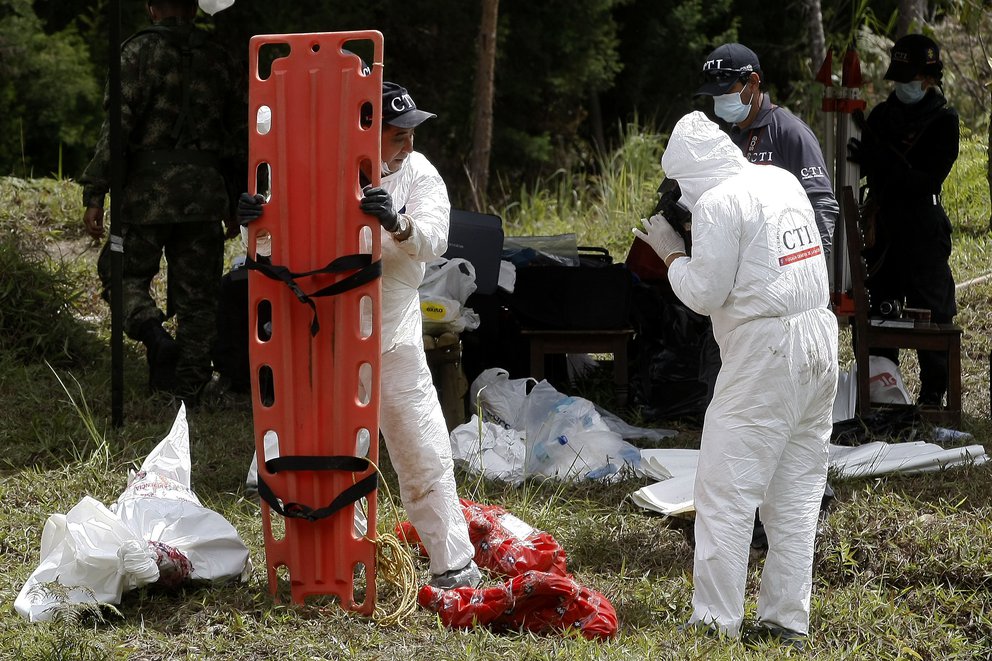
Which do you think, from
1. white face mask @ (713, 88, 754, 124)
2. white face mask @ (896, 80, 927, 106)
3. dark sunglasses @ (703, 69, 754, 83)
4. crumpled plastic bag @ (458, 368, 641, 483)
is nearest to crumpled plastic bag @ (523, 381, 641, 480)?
crumpled plastic bag @ (458, 368, 641, 483)

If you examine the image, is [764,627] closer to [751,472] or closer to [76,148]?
[751,472]

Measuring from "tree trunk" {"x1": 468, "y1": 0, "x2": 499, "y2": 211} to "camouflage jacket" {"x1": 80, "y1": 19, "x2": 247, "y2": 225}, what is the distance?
176 inches

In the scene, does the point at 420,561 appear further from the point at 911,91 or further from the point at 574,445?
the point at 911,91

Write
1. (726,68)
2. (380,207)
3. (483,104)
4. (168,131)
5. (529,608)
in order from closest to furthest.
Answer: (380,207) < (529,608) < (726,68) < (168,131) < (483,104)

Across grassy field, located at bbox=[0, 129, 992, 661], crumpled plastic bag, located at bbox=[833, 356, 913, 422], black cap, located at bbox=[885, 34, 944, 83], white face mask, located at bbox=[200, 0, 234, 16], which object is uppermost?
white face mask, located at bbox=[200, 0, 234, 16]

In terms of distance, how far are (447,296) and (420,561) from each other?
5.69 ft

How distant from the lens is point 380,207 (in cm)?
338

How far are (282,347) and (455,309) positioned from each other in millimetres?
2034

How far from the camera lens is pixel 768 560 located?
3617mm

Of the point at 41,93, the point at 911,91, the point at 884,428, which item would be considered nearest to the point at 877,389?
the point at 884,428

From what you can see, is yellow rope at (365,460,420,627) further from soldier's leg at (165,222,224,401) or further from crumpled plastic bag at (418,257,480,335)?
soldier's leg at (165,222,224,401)

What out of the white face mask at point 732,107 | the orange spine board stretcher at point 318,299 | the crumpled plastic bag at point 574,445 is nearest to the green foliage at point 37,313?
the crumpled plastic bag at point 574,445

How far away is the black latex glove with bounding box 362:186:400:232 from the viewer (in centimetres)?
338

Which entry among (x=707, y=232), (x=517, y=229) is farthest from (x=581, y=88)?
(x=707, y=232)
